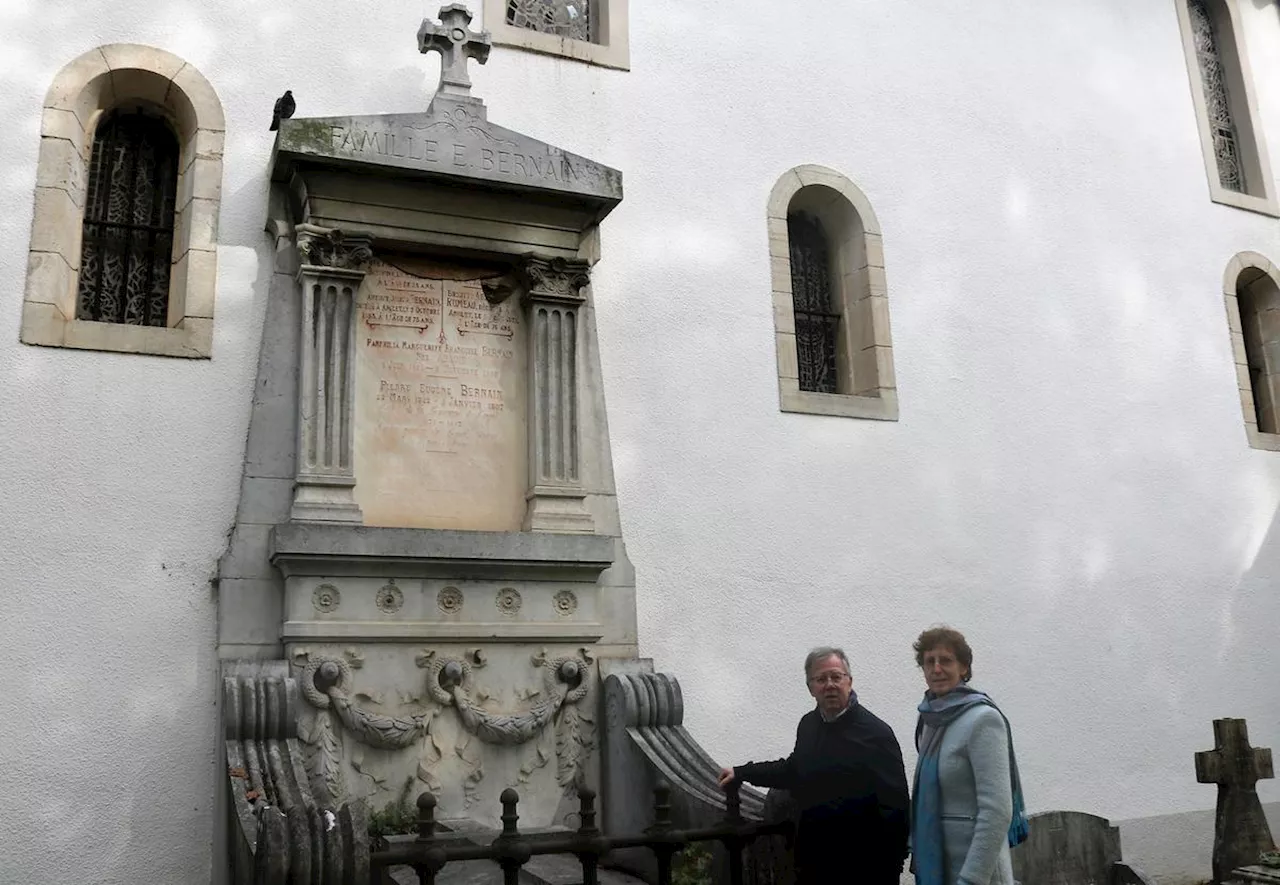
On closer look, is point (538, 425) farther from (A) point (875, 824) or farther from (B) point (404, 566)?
(A) point (875, 824)

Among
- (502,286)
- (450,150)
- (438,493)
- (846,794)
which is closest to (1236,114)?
(502,286)

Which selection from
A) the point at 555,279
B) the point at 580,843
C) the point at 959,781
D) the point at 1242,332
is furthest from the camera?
the point at 1242,332

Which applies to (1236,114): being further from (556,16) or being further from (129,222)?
(129,222)

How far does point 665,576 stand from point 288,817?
312cm

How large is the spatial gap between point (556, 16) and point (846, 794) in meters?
5.54

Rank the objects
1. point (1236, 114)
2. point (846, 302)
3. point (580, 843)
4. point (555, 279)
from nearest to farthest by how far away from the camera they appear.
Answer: point (580, 843) < point (555, 279) < point (846, 302) < point (1236, 114)

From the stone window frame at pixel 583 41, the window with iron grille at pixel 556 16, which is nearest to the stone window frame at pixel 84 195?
the stone window frame at pixel 583 41

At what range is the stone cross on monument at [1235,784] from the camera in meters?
6.62

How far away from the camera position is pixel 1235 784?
677 centimetres

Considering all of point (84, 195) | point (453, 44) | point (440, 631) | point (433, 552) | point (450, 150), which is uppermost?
point (453, 44)

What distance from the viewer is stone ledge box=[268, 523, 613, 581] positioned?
5.63 m

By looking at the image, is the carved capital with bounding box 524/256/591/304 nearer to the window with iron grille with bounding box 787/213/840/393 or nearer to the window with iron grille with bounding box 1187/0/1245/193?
the window with iron grille with bounding box 787/213/840/393

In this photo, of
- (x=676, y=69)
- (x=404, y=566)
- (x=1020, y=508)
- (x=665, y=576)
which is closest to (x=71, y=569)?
(x=404, y=566)

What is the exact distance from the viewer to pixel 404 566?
5.85 meters
